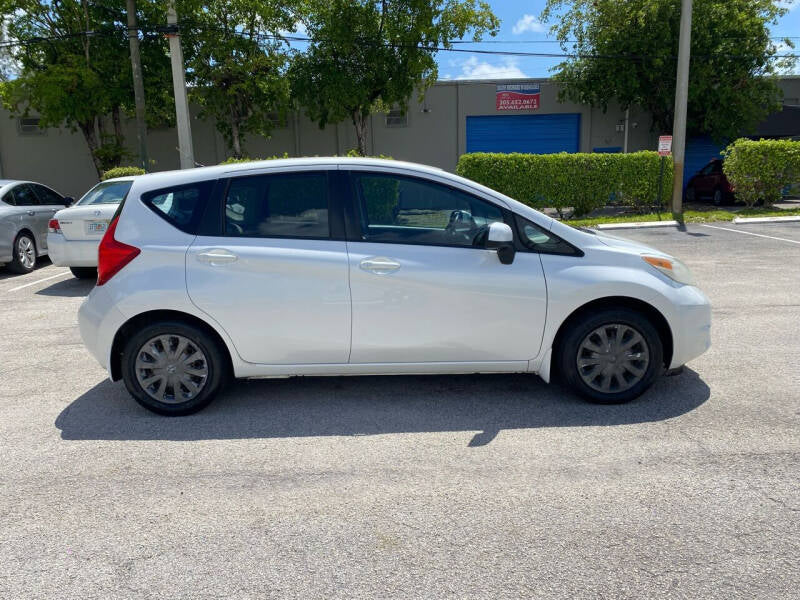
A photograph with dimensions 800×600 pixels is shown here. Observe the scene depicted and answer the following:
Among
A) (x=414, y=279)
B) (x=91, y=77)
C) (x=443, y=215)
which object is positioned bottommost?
(x=414, y=279)

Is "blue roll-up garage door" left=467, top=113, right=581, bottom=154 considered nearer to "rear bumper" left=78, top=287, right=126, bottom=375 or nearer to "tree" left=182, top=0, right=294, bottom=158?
"tree" left=182, top=0, right=294, bottom=158

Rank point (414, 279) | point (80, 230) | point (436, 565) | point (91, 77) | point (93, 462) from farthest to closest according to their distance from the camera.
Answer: point (91, 77), point (80, 230), point (414, 279), point (93, 462), point (436, 565)

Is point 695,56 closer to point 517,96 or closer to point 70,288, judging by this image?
point 517,96

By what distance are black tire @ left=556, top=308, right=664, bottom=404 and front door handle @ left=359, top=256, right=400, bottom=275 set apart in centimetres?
129

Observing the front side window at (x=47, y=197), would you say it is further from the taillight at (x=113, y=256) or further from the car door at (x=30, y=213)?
the taillight at (x=113, y=256)

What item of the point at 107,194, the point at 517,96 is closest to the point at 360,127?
the point at 517,96

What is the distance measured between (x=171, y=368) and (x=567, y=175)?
13984 millimetres

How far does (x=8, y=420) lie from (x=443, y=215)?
11.1 ft

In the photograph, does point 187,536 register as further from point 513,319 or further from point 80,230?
point 80,230

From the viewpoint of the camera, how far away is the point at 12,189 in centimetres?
1065

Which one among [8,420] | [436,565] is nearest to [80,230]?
[8,420]

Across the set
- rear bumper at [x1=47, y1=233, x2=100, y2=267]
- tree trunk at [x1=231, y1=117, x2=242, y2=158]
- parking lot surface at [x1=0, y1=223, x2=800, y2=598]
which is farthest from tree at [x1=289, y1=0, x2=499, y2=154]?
parking lot surface at [x1=0, y1=223, x2=800, y2=598]

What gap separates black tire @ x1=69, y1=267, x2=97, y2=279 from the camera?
32.6ft

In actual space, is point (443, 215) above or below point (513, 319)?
above
